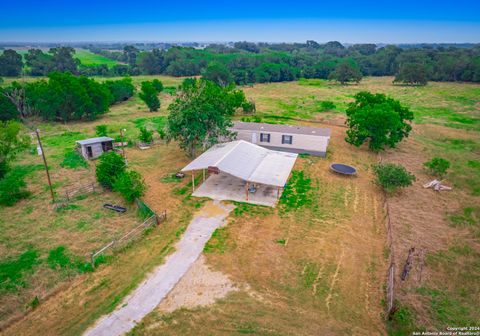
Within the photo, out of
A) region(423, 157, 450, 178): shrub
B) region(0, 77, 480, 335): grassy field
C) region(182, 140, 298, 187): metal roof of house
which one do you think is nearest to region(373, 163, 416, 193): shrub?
region(0, 77, 480, 335): grassy field

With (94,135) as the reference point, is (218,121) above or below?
above

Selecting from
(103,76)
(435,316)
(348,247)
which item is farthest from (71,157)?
(103,76)

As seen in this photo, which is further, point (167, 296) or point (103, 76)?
point (103, 76)

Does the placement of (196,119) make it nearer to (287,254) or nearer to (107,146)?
(107,146)

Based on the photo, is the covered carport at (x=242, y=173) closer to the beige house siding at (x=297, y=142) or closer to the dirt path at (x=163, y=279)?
the dirt path at (x=163, y=279)

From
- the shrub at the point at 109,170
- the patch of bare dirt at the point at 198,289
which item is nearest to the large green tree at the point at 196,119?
the shrub at the point at 109,170

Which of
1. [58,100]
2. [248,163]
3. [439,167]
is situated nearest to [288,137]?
[248,163]

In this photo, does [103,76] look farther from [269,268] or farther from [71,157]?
[269,268]
